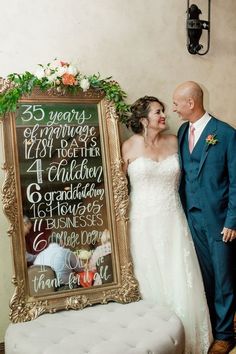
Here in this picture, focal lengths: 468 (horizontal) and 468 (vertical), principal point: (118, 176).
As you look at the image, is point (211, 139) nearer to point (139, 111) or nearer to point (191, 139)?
point (191, 139)

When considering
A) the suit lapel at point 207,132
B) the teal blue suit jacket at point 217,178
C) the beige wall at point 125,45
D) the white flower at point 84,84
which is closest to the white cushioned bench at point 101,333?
the beige wall at point 125,45

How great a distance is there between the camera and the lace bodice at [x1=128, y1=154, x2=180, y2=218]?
10.2 ft

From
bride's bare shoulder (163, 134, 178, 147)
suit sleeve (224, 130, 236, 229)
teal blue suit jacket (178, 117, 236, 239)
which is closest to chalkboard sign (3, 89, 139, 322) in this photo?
bride's bare shoulder (163, 134, 178, 147)

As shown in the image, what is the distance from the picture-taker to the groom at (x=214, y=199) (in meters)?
3.18

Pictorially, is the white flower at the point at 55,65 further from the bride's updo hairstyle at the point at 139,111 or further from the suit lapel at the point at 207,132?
the suit lapel at the point at 207,132

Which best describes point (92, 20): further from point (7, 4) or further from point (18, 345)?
point (18, 345)

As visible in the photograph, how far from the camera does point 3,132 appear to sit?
2.74 meters

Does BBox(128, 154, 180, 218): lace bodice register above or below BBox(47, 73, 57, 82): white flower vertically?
below

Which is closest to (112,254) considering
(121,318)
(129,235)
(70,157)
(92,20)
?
(129,235)

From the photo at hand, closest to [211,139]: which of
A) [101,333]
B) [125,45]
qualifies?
[125,45]

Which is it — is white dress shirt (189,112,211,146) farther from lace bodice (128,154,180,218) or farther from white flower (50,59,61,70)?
white flower (50,59,61,70)


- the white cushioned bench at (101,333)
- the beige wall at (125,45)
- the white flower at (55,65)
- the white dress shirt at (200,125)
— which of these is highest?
the beige wall at (125,45)

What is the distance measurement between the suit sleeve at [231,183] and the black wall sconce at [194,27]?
88 cm

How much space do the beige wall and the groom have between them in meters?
0.34
